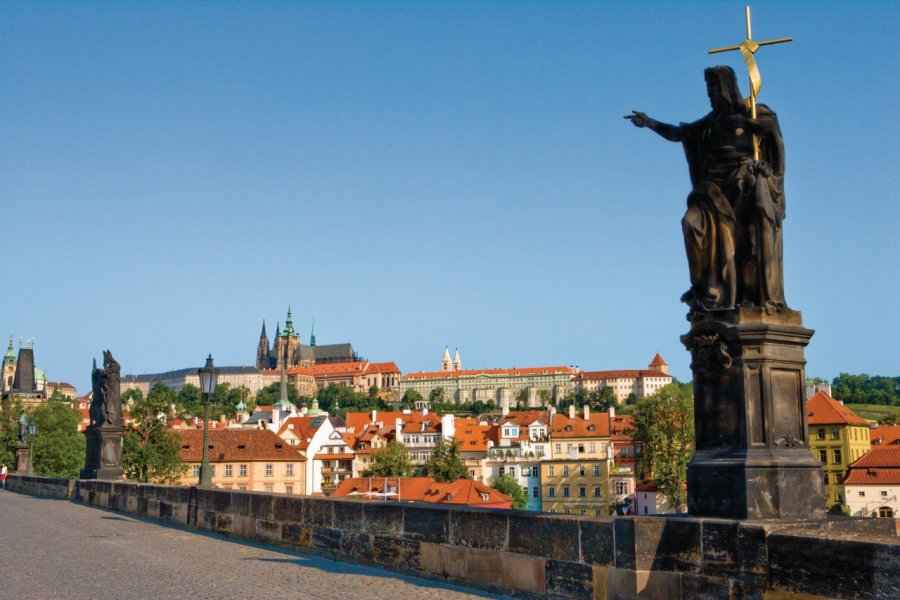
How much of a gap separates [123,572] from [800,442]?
6.49m

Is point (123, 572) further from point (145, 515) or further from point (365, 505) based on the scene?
point (145, 515)

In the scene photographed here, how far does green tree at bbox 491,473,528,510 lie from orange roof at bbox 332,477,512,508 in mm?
19043

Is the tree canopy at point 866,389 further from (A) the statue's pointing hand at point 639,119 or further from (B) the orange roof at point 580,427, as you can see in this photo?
(A) the statue's pointing hand at point 639,119

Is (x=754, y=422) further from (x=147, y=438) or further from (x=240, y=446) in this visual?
(x=240, y=446)

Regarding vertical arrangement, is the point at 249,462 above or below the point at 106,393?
below

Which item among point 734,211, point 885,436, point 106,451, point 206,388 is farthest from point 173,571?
point 885,436

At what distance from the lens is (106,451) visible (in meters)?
22.2

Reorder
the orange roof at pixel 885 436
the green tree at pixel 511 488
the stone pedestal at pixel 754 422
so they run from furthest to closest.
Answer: the green tree at pixel 511 488 < the orange roof at pixel 885 436 < the stone pedestal at pixel 754 422

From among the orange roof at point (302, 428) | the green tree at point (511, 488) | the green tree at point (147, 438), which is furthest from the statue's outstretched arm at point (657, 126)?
the orange roof at point (302, 428)

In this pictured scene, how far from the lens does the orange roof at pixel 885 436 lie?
71000mm

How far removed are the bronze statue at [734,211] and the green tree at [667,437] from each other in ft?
164

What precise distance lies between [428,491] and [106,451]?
29203 millimetres

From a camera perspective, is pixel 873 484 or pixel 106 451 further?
pixel 873 484

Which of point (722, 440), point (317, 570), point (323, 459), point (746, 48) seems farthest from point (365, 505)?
point (323, 459)
